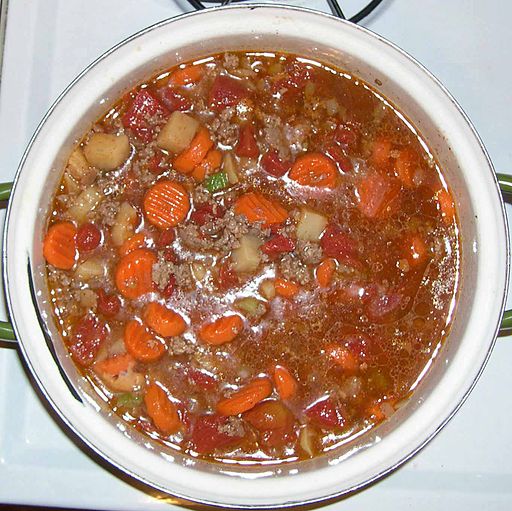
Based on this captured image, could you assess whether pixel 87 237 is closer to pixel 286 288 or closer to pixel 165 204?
pixel 165 204

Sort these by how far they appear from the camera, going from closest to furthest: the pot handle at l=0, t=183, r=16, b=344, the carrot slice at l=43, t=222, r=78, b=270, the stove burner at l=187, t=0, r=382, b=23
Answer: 1. the pot handle at l=0, t=183, r=16, b=344
2. the carrot slice at l=43, t=222, r=78, b=270
3. the stove burner at l=187, t=0, r=382, b=23

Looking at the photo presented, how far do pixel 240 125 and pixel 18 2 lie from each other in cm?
83

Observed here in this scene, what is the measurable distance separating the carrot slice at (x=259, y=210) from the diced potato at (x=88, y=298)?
1.52 ft

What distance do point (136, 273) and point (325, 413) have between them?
660 mm

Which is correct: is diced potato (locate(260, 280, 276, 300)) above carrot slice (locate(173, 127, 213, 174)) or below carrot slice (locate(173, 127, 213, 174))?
below

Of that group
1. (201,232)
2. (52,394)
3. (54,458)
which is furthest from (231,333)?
(54,458)

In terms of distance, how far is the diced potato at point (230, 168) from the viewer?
7.06 ft

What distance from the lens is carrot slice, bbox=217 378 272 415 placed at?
214 cm

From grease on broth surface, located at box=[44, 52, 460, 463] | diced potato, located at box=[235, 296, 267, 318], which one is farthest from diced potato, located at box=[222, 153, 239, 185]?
diced potato, located at box=[235, 296, 267, 318]

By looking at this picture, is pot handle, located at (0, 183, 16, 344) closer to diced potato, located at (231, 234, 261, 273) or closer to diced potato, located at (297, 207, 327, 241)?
diced potato, located at (231, 234, 261, 273)

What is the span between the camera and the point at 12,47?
7.71ft

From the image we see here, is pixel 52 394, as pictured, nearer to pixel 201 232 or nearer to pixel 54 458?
pixel 54 458

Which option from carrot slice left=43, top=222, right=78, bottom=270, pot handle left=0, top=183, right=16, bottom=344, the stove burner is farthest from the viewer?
the stove burner

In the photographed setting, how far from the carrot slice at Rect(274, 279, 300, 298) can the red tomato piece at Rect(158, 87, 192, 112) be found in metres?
0.56
